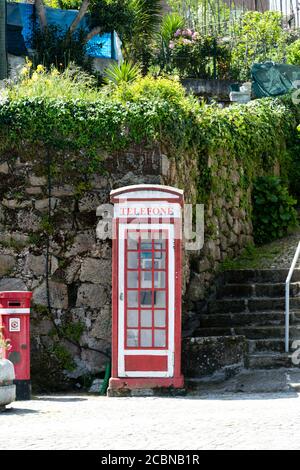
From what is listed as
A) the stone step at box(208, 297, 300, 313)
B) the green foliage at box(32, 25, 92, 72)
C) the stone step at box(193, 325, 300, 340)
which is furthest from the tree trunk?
the stone step at box(193, 325, 300, 340)

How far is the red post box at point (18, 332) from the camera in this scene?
12969 mm

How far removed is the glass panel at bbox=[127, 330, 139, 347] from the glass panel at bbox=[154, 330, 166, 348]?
8.4 inches

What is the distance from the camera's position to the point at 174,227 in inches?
525

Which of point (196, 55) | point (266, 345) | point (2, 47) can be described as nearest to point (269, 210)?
point (266, 345)

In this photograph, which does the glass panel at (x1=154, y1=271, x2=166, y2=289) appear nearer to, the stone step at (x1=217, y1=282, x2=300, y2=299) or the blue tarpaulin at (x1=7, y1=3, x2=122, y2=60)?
the stone step at (x1=217, y1=282, x2=300, y2=299)

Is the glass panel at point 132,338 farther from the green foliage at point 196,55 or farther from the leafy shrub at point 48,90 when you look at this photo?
the green foliage at point 196,55

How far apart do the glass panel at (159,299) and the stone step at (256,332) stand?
208 cm

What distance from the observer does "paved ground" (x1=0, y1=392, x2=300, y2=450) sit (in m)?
9.28

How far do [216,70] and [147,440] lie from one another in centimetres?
1576

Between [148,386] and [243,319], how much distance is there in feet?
8.69

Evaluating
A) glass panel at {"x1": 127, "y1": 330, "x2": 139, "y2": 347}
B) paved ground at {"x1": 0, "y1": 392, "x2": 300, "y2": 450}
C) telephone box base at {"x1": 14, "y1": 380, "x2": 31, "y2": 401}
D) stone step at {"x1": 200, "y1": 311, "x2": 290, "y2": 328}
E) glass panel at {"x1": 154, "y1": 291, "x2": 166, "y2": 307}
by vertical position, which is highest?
glass panel at {"x1": 154, "y1": 291, "x2": 166, "y2": 307}

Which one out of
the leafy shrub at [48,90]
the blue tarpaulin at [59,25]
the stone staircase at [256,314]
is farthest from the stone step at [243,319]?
the blue tarpaulin at [59,25]

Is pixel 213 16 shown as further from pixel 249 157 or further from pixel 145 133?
pixel 145 133
